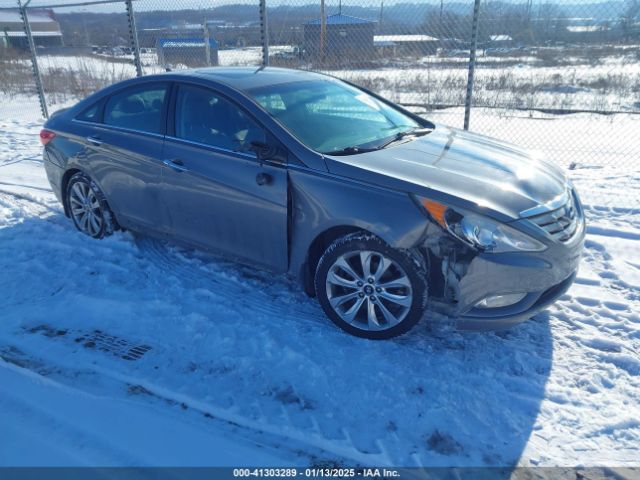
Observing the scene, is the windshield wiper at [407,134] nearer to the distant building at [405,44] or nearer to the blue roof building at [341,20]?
the distant building at [405,44]

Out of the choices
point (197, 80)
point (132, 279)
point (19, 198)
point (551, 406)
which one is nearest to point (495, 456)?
point (551, 406)

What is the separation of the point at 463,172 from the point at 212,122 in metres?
1.87

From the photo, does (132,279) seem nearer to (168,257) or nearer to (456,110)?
(168,257)

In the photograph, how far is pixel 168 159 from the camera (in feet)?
12.9

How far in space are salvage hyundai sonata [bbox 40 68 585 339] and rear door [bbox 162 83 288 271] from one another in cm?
1

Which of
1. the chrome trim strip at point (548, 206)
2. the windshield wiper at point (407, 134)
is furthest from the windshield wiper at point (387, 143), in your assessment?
the chrome trim strip at point (548, 206)

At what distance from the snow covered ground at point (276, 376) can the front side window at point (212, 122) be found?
Result: 1.10 metres

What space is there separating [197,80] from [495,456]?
3.27 m

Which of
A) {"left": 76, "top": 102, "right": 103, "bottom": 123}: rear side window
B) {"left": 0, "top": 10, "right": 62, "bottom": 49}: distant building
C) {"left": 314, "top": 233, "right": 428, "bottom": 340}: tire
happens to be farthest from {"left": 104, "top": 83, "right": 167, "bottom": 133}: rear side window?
{"left": 0, "top": 10, "right": 62, "bottom": 49}: distant building

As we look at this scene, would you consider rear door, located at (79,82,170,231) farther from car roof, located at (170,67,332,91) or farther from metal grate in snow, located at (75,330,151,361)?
A: metal grate in snow, located at (75,330,151,361)

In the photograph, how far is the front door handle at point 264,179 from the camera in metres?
3.41

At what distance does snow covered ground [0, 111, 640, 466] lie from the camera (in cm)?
247

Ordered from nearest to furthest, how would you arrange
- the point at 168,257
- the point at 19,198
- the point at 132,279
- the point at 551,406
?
1. the point at 551,406
2. the point at 132,279
3. the point at 168,257
4. the point at 19,198

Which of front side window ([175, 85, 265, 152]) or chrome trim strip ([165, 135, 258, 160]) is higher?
front side window ([175, 85, 265, 152])
